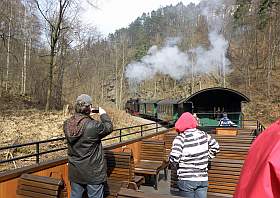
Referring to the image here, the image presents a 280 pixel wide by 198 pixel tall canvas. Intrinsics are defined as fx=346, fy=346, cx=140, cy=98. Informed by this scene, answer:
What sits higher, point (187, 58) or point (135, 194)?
point (187, 58)

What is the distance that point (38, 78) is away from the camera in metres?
33.9

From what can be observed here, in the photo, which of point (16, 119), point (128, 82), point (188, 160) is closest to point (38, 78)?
point (16, 119)

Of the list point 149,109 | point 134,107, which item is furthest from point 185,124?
point 134,107

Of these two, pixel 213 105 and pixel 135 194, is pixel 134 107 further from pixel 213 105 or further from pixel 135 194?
pixel 135 194

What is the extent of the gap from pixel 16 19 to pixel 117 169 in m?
29.3

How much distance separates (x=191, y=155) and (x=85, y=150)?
150 cm

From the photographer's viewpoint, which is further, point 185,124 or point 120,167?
point 120,167

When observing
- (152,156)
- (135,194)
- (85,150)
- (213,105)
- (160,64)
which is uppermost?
(160,64)

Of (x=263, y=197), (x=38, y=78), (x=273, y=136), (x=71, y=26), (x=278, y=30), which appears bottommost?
(x=263, y=197)

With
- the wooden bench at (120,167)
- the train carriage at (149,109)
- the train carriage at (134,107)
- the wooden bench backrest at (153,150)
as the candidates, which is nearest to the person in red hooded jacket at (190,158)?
the wooden bench at (120,167)

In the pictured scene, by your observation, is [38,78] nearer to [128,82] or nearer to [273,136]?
[273,136]

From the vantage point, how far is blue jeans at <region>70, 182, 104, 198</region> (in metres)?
4.63

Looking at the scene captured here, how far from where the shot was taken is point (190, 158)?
491 cm

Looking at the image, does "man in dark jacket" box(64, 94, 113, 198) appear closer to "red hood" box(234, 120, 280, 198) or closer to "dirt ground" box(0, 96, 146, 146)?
"red hood" box(234, 120, 280, 198)
